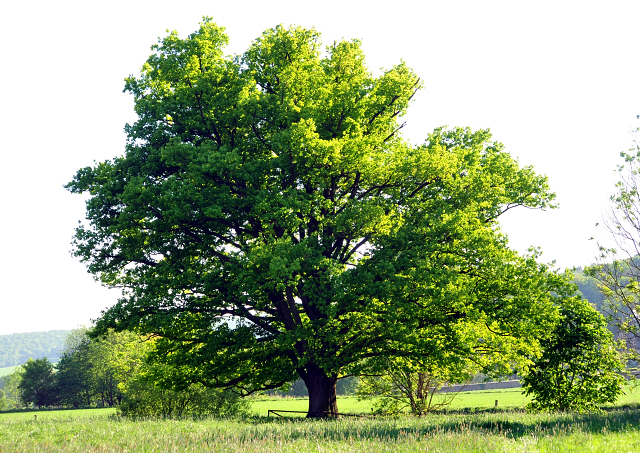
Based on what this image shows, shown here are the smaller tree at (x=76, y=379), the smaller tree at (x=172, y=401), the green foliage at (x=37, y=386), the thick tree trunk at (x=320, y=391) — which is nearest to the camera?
the thick tree trunk at (x=320, y=391)

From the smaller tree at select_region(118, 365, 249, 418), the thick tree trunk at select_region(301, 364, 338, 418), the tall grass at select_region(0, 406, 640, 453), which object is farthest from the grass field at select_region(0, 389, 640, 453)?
the smaller tree at select_region(118, 365, 249, 418)

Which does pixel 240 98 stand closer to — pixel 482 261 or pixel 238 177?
pixel 238 177

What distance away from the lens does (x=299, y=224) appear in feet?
60.6

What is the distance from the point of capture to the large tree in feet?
56.5

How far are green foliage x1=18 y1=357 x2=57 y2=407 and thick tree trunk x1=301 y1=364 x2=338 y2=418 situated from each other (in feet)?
284

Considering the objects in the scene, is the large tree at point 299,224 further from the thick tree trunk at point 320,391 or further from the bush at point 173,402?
the bush at point 173,402

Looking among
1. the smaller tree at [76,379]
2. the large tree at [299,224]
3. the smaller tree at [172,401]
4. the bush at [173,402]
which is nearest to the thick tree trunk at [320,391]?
the large tree at [299,224]

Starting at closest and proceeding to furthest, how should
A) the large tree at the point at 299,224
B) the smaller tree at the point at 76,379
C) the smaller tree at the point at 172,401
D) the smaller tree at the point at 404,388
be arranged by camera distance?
the large tree at the point at 299,224, the smaller tree at the point at 404,388, the smaller tree at the point at 172,401, the smaller tree at the point at 76,379

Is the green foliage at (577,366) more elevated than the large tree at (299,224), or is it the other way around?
the large tree at (299,224)

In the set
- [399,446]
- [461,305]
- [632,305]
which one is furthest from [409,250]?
[632,305]

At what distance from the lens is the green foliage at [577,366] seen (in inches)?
825

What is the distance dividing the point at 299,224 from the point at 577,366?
14579 millimetres

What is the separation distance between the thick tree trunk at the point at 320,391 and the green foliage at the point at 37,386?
86.6 m

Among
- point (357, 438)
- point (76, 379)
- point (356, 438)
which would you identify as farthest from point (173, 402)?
point (76, 379)
